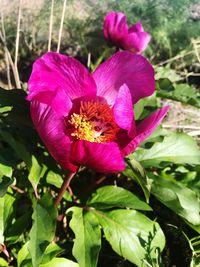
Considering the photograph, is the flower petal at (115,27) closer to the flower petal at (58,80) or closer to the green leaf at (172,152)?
the green leaf at (172,152)

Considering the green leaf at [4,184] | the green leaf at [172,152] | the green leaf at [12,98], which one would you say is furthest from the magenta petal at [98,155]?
the green leaf at [172,152]

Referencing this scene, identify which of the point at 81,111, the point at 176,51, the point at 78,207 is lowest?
the point at 176,51

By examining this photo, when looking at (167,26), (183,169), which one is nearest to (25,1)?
(167,26)

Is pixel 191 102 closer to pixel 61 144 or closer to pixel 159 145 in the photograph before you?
pixel 159 145

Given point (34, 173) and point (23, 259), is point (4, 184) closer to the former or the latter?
point (34, 173)

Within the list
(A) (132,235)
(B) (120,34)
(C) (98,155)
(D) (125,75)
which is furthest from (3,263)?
(B) (120,34)

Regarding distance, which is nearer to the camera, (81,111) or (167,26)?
(81,111)
